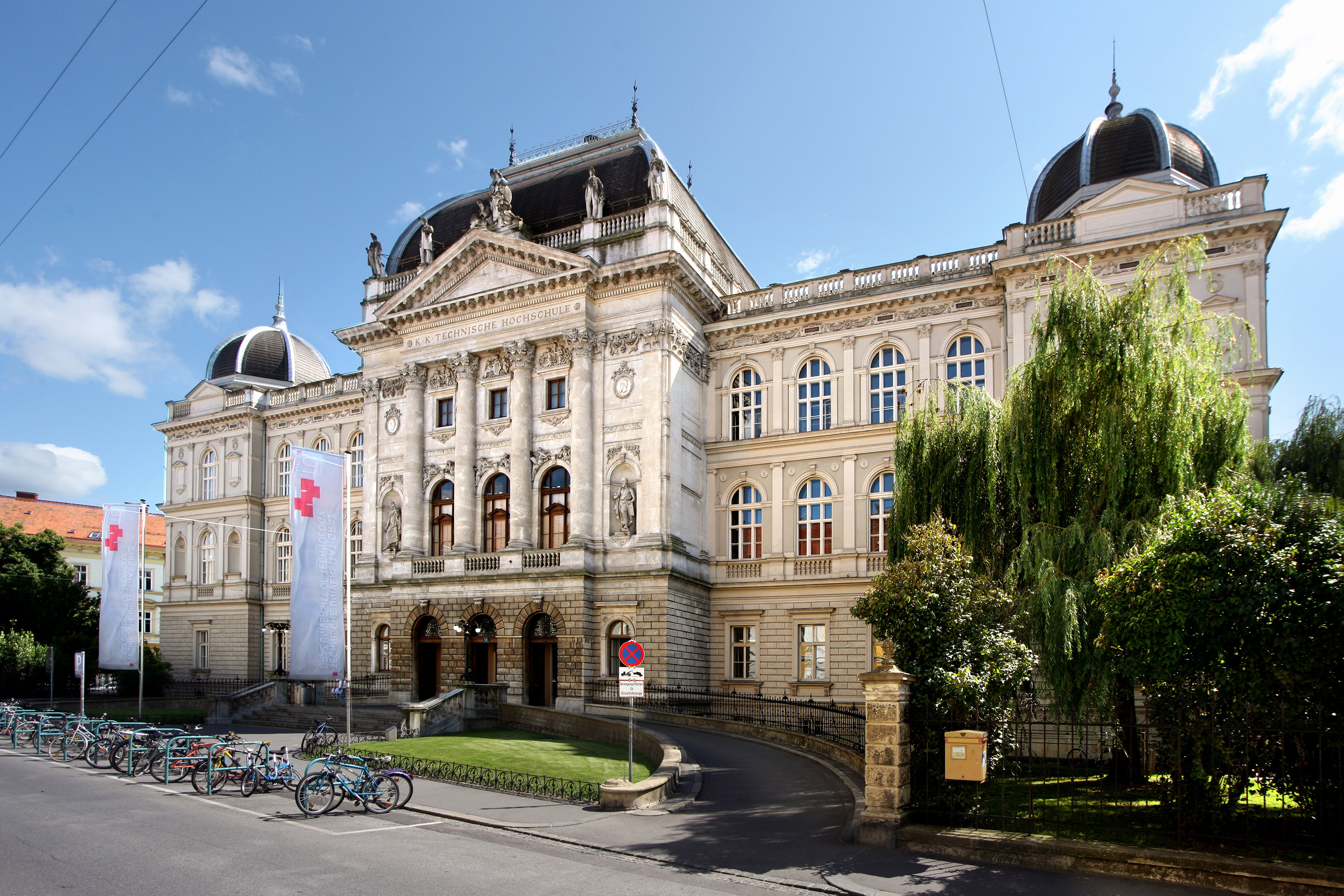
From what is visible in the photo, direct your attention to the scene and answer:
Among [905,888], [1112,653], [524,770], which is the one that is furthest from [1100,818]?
[524,770]

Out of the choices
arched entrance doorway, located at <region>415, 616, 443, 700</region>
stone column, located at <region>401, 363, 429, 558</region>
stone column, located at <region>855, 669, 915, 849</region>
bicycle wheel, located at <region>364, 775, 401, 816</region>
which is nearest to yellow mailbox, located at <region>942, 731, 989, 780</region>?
stone column, located at <region>855, 669, 915, 849</region>

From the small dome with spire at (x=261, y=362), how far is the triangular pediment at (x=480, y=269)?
1691 cm

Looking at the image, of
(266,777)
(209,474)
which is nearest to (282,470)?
(209,474)

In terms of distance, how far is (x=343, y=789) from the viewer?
653 inches

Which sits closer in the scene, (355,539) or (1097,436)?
(1097,436)

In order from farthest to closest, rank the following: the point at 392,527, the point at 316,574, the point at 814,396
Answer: the point at 392,527, the point at 814,396, the point at 316,574

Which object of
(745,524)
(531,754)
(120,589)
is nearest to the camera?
(531,754)

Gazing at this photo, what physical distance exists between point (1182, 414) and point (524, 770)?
1544cm

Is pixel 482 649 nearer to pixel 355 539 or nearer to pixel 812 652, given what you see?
pixel 812 652

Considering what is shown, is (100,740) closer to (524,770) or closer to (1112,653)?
(524,770)

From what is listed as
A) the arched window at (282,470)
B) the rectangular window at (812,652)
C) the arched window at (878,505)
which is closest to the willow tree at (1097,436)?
the arched window at (878,505)

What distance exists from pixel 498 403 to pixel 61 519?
2084 inches

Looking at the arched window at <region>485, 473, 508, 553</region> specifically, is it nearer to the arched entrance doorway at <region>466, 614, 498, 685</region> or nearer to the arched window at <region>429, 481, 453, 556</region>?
the arched window at <region>429, 481, 453, 556</region>

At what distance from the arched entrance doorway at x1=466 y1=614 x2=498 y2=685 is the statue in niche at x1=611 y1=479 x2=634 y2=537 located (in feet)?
20.1
